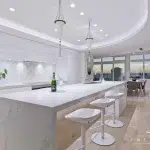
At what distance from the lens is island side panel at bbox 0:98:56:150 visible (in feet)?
4.28

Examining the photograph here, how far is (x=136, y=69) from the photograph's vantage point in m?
12.4

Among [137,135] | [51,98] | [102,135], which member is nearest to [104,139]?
[102,135]

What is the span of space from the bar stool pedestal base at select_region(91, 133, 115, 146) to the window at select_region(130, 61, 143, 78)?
35.1 ft

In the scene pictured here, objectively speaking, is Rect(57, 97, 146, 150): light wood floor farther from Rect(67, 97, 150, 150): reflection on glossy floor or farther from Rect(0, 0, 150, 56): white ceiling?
Rect(0, 0, 150, 56): white ceiling

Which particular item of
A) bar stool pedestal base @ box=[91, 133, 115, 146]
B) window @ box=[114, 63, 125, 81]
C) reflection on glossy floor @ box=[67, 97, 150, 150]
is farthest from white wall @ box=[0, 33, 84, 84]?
window @ box=[114, 63, 125, 81]

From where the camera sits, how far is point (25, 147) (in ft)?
4.97

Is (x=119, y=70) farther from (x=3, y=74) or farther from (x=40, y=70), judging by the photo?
(x=3, y=74)

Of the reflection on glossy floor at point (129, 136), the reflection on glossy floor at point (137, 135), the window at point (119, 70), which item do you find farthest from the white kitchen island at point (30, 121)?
the window at point (119, 70)

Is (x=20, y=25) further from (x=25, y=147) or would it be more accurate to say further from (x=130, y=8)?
(x=25, y=147)

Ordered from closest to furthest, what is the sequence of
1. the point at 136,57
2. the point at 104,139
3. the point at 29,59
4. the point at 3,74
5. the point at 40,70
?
the point at 104,139 < the point at 3,74 < the point at 29,59 < the point at 40,70 < the point at 136,57

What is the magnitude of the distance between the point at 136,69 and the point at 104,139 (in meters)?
11.1

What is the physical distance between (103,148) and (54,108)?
1.58 m

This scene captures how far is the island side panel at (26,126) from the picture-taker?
1305mm

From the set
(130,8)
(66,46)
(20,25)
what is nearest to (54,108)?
(130,8)
